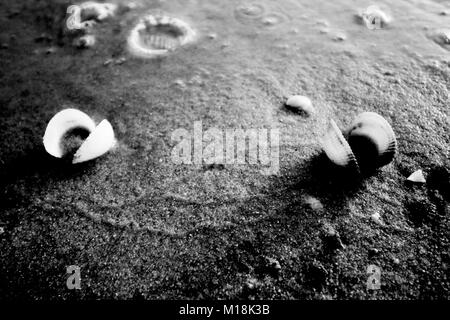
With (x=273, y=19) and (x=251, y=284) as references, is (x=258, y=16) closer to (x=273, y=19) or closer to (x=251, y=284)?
(x=273, y=19)

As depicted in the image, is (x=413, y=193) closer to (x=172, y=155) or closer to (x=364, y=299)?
(x=364, y=299)

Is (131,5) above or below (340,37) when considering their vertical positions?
below

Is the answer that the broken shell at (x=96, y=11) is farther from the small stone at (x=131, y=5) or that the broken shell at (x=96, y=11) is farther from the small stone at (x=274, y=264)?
the small stone at (x=274, y=264)

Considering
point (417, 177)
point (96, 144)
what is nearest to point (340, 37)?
point (417, 177)

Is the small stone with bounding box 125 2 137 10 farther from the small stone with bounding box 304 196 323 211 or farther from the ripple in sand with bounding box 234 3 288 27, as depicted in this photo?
the small stone with bounding box 304 196 323 211

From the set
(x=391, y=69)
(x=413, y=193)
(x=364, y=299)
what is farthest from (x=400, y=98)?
(x=364, y=299)
